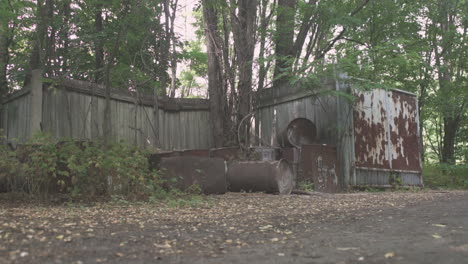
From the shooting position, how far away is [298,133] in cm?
888

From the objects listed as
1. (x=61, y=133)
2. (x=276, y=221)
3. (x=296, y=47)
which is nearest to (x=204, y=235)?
(x=276, y=221)

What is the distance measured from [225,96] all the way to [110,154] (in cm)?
455

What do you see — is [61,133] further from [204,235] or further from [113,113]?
[204,235]

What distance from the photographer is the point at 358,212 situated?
15.3ft

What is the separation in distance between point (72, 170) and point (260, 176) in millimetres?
3276

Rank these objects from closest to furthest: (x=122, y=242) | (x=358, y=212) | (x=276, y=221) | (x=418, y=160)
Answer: (x=122, y=242) < (x=276, y=221) < (x=358, y=212) < (x=418, y=160)

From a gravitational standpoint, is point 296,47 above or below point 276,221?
above

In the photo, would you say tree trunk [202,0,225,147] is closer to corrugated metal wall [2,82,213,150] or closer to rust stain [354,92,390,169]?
corrugated metal wall [2,82,213,150]

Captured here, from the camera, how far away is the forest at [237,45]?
812 centimetres

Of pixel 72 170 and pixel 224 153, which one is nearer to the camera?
pixel 72 170

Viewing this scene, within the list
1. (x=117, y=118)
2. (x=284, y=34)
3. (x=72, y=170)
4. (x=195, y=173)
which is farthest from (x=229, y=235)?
(x=284, y=34)

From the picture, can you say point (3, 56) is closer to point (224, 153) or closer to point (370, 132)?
point (224, 153)

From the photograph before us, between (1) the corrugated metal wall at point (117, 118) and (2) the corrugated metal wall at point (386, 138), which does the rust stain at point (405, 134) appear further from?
(1) the corrugated metal wall at point (117, 118)

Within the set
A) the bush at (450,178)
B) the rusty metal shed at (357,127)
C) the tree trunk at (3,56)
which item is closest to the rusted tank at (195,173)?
the rusty metal shed at (357,127)
